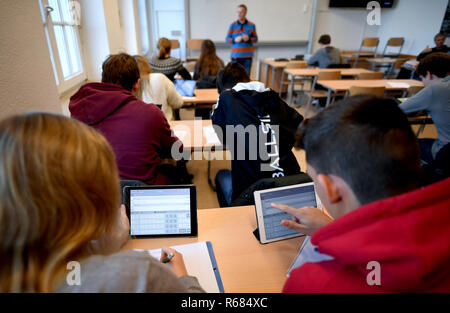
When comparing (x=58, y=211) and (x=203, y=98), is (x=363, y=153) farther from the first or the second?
(x=203, y=98)

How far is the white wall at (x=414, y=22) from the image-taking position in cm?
606

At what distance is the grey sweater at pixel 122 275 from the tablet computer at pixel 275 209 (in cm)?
48

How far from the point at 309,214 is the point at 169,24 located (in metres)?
6.69

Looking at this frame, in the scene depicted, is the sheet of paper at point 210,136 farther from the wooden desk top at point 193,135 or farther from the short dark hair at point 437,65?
the short dark hair at point 437,65

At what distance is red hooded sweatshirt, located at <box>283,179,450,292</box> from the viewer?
0.44 m

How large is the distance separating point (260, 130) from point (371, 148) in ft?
2.97

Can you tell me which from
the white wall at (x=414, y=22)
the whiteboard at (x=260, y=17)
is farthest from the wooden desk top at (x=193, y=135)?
the white wall at (x=414, y=22)

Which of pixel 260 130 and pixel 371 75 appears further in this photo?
pixel 371 75

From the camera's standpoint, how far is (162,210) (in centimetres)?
92

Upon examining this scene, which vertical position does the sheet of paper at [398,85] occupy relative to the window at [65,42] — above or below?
below

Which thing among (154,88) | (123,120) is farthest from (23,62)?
(154,88)

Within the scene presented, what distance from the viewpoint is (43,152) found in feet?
1.34

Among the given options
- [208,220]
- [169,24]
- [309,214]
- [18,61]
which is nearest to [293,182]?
[309,214]
